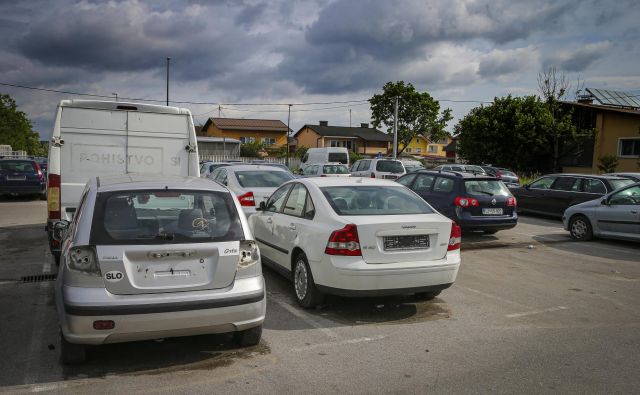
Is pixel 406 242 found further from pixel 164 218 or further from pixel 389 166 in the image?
pixel 389 166

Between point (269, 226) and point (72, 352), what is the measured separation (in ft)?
11.5

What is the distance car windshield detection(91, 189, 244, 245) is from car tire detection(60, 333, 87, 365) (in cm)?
88

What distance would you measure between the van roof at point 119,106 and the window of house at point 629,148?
29790mm

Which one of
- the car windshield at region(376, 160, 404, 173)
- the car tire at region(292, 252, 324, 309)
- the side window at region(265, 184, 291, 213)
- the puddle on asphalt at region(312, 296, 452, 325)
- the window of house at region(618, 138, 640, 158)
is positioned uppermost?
the window of house at region(618, 138, 640, 158)

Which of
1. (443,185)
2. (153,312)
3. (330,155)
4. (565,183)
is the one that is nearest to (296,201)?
(153,312)

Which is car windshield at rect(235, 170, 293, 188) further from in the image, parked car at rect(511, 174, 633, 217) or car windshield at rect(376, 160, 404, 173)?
car windshield at rect(376, 160, 404, 173)

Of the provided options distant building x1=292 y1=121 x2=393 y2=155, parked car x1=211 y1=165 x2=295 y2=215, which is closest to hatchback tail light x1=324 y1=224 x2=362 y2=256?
parked car x1=211 y1=165 x2=295 y2=215

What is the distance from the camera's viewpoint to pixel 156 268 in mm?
4340

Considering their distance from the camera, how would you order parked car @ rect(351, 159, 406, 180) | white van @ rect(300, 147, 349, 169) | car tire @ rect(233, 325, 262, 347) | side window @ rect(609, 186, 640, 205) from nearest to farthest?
1. car tire @ rect(233, 325, 262, 347)
2. side window @ rect(609, 186, 640, 205)
3. parked car @ rect(351, 159, 406, 180)
4. white van @ rect(300, 147, 349, 169)

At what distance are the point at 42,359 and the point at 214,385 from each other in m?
1.65

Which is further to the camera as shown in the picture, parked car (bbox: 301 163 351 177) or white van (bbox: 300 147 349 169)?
white van (bbox: 300 147 349 169)

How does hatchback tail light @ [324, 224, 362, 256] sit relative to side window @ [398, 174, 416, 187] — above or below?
below

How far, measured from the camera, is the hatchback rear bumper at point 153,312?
161 inches

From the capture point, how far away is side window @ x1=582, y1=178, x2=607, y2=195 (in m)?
Answer: 14.6
